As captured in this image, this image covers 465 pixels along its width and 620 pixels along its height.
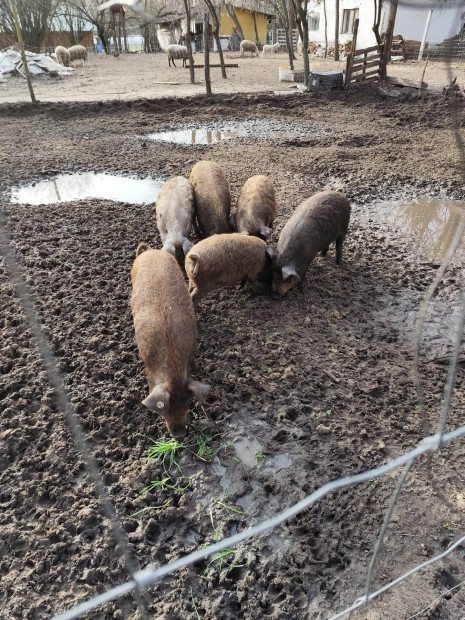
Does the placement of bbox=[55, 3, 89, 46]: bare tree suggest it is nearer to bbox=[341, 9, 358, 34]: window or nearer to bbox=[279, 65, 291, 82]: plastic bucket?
bbox=[341, 9, 358, 34]: window

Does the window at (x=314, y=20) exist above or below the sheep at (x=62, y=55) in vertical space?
above

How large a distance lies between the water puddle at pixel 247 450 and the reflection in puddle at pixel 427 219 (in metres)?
3.06

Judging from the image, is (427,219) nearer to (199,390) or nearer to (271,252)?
(271,252)

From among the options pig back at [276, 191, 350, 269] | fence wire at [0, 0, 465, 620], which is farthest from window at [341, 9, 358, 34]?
fence wire at [0, 0, 465, 620]

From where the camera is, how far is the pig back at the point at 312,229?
4.21 m

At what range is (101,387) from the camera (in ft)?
10.2

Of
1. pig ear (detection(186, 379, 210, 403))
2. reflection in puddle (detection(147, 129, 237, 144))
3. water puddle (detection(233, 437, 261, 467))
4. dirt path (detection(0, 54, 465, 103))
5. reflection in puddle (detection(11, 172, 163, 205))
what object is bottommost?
water puddle (detection(233, 437, 261, 467))

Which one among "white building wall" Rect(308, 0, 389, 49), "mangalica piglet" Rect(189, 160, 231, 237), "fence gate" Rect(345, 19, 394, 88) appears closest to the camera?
"mangalica piglet" Rect(189, 160, 231, 237)

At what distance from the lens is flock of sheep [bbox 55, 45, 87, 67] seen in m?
21.9

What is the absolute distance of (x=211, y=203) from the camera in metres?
4.79

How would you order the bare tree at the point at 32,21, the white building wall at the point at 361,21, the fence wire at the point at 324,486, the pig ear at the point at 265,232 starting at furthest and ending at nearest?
the bare tree at the point at 32,21
the white building wall at the point at 361,21
the pig ear at the point at 265,232
the fence wire at the point at 324,486

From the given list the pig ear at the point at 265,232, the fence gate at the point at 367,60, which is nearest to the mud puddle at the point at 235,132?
the fence gate at the point at 367,60

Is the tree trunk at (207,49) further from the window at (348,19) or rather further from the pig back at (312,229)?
the window at (348,19)

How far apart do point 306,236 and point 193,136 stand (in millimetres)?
6104
